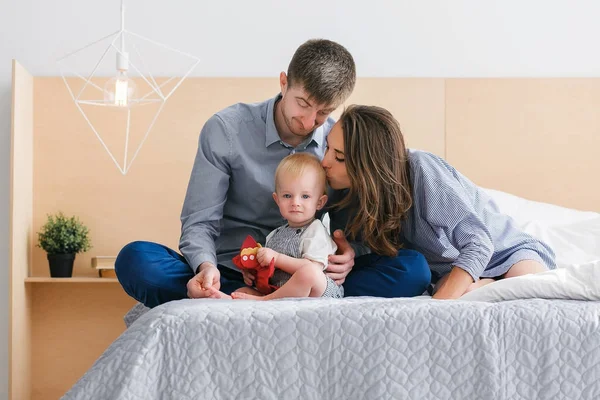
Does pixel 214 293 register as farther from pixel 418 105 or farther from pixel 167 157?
pixel 418 105

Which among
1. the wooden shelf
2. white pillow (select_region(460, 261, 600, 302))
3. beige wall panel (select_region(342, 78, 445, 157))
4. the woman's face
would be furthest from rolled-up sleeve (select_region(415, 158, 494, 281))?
the wooden shelf

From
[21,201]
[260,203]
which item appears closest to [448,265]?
[260,203]

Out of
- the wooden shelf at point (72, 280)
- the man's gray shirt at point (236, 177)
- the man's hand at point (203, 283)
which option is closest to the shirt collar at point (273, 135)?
the man's gray shirt at point (236, 177)

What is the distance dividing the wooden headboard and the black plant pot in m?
0.11

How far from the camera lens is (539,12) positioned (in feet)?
9.69

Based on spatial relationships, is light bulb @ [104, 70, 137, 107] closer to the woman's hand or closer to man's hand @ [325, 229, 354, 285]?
man's hand @ [325, 229, 354, 285]

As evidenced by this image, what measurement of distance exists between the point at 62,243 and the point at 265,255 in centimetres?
113

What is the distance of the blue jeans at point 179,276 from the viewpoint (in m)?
1.82

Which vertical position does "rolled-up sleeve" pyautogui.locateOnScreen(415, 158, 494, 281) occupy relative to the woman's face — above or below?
below

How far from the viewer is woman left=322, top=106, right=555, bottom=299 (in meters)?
1.85

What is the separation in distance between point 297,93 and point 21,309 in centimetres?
137

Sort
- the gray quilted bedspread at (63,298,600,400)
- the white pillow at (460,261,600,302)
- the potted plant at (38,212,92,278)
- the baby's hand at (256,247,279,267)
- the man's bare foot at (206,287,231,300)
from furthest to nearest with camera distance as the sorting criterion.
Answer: the potted plant at (38,212,92,278)
the baby's hand at (256,247,279,267)
the man's bare foot at (206,287,231,300)
the white pillow at (460,261,600,302)
the gray quilted bedspread at (63,298,600,400)

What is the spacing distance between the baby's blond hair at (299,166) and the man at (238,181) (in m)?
0.09

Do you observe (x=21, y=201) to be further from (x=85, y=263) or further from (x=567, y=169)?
(x=567, y=169)
